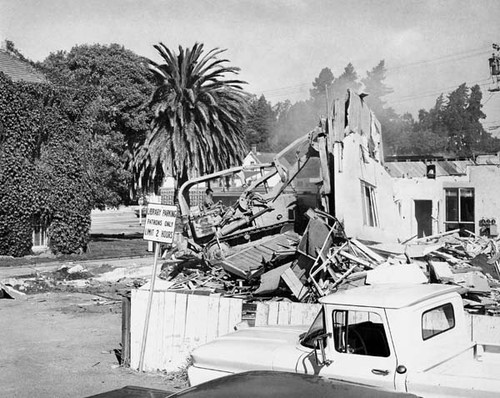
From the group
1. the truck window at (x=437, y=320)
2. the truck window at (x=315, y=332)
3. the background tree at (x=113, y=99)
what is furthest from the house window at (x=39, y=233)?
the truck window at (x=437, y=320)

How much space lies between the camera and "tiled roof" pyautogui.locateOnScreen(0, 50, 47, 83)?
98.7 feet

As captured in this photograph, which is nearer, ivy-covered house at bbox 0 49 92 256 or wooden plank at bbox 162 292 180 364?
wooden plank at bbox 162 292 180 364

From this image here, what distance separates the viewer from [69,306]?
16.2 metres

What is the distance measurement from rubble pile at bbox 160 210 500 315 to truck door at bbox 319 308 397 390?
2.39 metres

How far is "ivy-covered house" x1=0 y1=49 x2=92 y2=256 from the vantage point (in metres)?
28.2

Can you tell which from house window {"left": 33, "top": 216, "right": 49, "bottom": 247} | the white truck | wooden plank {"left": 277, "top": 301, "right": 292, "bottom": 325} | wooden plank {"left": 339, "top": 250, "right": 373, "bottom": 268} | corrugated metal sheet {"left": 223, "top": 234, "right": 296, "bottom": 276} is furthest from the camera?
house window {"left": 33, "top": 216, "right": 49, "bottom": 247}

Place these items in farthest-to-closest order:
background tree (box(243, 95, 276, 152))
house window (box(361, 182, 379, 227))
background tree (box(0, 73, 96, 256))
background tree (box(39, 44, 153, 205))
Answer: background tree (box(243, 95, 276, 152)) → background tree (box(39, 44, 153, 205)) → background tree (box(0, 73, 96, 256)) → house window (box(361, 182, 379, 227))

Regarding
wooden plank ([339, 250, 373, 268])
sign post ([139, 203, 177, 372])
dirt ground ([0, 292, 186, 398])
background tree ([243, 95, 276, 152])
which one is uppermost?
background tree ([243, 95, 276, 152])

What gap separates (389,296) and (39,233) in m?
26.7

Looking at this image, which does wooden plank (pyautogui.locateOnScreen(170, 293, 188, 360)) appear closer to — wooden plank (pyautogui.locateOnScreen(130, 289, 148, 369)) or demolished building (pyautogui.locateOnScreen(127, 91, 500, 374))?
demolished building (pyautogui.locateOnScreen(127, 91, 500, 374))

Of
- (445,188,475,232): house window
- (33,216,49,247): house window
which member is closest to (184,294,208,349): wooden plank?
(445,188,475,232): house window

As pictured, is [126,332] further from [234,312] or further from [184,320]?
[234,312]

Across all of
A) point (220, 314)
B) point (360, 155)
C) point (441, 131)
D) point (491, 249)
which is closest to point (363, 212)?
point (360, 155)

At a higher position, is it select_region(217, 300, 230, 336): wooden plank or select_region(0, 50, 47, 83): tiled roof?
select_region(0, 50, 47, 83): tiled roof
